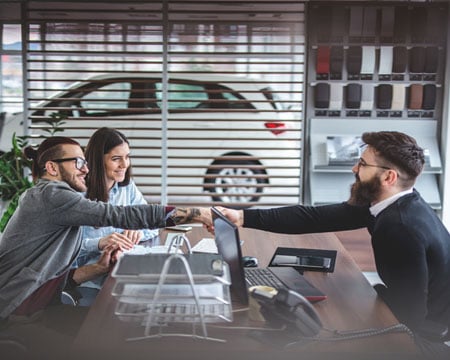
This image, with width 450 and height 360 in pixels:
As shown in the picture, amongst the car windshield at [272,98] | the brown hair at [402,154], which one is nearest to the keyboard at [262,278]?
the brown hair at [402,154]

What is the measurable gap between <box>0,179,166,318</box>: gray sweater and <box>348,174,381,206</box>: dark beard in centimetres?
76

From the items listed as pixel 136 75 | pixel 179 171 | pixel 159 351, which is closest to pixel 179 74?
pixel 136 75

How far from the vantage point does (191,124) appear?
5.66 metres

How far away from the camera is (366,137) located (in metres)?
2.57

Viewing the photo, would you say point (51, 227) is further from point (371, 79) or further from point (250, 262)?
point (371, 79)

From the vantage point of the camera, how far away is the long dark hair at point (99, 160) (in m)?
3.26

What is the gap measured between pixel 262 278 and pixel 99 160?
1.25m

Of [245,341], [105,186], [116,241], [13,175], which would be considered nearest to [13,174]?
[13,175]

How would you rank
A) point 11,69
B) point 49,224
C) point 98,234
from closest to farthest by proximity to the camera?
point 49,224
point 98,234
point 11,69

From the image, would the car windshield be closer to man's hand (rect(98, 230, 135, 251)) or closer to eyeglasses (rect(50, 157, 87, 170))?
man's hand (rect(98, 230, 135, 251))

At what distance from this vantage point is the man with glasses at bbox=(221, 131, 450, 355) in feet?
7.23

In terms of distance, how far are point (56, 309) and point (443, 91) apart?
386 cm

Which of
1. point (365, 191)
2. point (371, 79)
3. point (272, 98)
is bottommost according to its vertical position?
point (365, 191)

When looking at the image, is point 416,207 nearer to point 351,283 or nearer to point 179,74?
point 351,283
